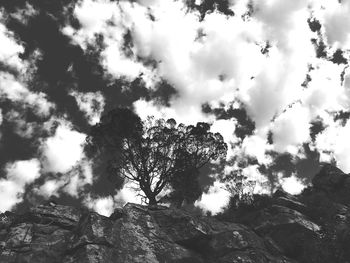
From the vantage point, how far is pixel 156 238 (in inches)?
Answer: 949

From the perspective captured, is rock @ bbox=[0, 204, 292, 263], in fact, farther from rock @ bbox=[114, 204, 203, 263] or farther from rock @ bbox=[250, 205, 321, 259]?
rock @ bbox=[250, 205, 321, 259]

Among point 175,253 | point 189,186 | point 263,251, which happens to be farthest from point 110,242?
point 189,186

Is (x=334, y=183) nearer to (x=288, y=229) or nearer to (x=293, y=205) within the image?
(x=293, y=205)

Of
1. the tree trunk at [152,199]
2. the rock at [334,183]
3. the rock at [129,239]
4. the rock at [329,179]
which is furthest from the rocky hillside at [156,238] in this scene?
A: the rock at [329,179]

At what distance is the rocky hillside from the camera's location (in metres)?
22.4

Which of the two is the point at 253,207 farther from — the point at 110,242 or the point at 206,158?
the point at 110,242

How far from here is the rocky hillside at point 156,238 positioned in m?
22.4

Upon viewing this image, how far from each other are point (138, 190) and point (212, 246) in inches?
902

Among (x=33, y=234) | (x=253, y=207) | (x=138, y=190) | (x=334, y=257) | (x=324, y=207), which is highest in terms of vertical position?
(x=138, y=190)

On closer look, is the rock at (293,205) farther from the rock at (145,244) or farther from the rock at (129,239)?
the rock at (145,244)

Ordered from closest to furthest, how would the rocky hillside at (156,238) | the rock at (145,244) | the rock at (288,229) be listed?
the rock at (145,244)
the rocky hillside at (156,238)
the rock at (288,229)

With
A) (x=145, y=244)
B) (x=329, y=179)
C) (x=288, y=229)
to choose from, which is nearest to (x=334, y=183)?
(x=329, y=179)

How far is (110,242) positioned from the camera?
74.0 feet

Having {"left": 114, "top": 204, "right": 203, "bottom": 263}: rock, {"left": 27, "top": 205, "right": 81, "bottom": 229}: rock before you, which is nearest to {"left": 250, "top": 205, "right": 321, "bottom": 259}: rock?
{"left": 114, "top": 204, "right": 203, "bottom": 263}: rock
